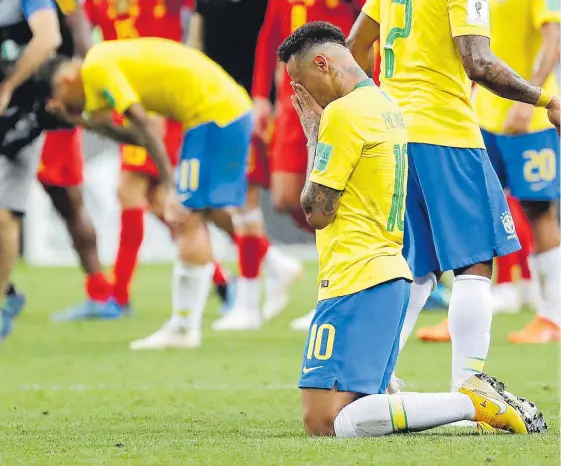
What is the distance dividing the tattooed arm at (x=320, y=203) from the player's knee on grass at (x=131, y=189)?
5.05 m

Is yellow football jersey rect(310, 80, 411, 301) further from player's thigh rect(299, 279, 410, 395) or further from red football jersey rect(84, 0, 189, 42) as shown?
red football jersey rect(84, 0, 189, 42)

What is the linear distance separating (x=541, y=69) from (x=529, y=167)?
56 centimetres

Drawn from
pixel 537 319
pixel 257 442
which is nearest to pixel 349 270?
pixel 257 442

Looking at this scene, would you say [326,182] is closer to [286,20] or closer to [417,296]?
[417,296]

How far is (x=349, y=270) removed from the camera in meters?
4.07

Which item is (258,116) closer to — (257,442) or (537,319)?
(537,319)

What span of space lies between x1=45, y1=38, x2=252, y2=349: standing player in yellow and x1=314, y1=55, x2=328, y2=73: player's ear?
115 inches

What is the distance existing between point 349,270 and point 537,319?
3.49 m

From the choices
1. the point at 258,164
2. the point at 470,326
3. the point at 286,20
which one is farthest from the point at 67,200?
the point at 470,326

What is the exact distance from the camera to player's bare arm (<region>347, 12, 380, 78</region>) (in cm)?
498

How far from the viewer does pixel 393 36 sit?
4.84m

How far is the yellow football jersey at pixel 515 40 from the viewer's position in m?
6.95

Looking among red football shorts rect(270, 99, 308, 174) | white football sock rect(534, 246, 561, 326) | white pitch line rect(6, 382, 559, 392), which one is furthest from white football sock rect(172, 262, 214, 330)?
white football sock rect(534, 246, 561, 326)

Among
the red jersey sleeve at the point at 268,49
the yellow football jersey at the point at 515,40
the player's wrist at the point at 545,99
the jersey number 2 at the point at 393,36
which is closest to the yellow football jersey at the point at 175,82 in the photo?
the red jersey sleeve at the point at 268,49
